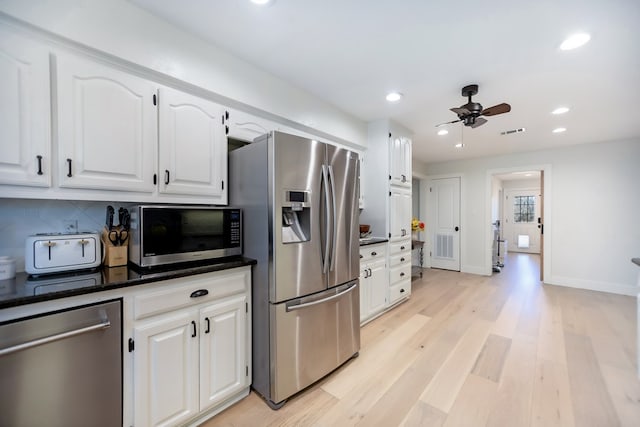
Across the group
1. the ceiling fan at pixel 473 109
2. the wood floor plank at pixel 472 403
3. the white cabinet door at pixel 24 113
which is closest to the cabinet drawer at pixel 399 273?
the wood floor plank at pixel 472 403

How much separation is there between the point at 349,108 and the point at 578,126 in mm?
3285

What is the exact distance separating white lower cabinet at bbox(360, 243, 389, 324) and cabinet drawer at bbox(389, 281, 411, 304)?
10 centimetres

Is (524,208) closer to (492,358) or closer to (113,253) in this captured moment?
(492,358)

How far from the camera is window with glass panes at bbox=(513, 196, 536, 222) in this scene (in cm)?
824

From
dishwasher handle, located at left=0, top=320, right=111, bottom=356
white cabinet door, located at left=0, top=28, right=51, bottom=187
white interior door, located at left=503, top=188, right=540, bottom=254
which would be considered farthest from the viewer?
white interior door, located at left=503, top=188, right=540, bottom=254

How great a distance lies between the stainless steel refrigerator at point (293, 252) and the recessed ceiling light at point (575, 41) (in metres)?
1.71

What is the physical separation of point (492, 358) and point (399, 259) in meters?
1.47

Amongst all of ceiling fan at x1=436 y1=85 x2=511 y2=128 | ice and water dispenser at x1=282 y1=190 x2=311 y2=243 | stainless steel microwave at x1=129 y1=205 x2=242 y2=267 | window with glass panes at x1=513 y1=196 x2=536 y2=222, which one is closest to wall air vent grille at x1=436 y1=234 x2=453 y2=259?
ceiling fan at x1=436 y1=85 x2=511 y2=128

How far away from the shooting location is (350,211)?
217 centimetres

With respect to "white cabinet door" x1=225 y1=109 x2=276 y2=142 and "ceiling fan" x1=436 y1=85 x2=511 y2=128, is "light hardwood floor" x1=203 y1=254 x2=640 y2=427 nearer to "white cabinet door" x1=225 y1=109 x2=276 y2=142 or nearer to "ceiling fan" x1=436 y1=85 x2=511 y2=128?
"white cabinet door" x1=225 y1=109 x2=276 y2=142

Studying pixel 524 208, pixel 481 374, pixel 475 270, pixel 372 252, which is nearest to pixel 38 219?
pixel 372 252

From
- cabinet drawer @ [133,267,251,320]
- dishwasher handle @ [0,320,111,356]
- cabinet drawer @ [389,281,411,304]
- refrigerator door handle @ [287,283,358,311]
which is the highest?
cabinet drawer @ [133,267,251,320]

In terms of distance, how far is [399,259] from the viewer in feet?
11.7

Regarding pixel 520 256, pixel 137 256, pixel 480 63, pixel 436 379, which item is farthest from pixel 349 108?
pixel 520 256
